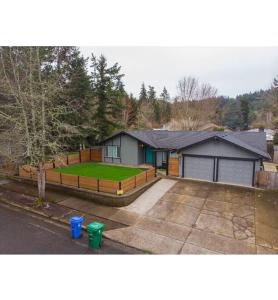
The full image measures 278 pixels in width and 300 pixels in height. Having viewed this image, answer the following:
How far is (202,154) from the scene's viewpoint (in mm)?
16281

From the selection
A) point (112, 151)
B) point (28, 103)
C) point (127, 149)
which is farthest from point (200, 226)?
point (112, 151)

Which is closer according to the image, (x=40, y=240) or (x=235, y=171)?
(x=40, y=240)

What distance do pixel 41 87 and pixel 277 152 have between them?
2381 centimetres

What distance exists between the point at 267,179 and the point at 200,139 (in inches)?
210

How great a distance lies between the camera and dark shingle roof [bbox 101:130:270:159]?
50.8ft

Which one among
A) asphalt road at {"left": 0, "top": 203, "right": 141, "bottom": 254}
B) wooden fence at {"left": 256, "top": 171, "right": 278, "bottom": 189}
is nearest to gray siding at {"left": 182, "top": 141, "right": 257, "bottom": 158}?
wooden fence at {"left": 256, "top": 171, "right": 278, "bottom": 189}

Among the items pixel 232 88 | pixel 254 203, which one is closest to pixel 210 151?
pixel 254 203

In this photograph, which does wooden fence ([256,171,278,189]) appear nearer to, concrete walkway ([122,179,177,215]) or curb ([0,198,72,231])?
concrete walkway ([122,179,177,215])

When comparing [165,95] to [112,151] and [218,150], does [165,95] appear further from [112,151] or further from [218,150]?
[218,150]

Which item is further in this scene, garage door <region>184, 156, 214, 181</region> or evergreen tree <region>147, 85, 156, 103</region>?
evergreen tree <region>147, 85, 156, 103</region>

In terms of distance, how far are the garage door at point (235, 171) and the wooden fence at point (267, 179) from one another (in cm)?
49

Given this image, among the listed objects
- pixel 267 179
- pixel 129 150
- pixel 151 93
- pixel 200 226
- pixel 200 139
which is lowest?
pixel 200 226

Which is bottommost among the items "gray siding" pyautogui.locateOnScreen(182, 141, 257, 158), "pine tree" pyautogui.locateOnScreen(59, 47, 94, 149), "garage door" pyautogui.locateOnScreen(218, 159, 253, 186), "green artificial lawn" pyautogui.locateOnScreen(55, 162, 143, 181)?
"green artificial lawn" pyautogui.locateOnScreen(55, 162, 143, 181)
